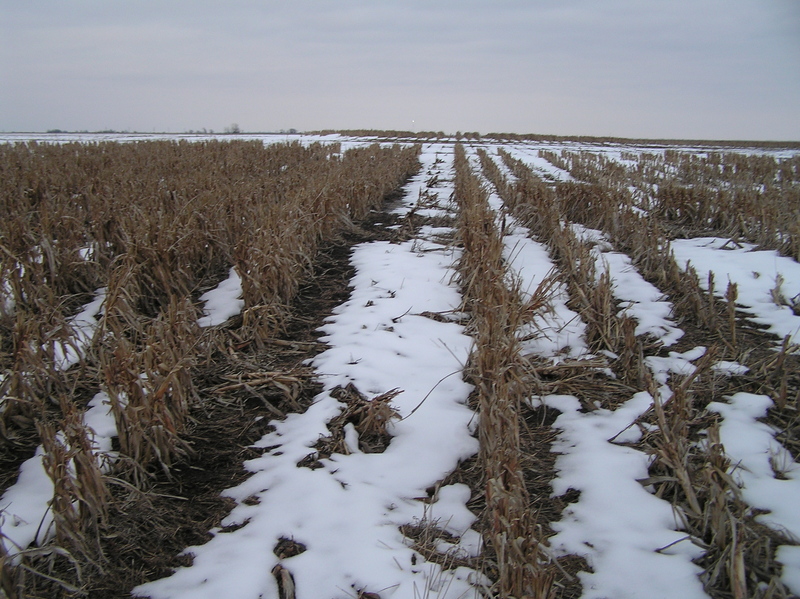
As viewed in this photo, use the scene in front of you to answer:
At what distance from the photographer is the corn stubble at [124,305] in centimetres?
182

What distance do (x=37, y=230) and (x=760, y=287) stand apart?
6.94 m

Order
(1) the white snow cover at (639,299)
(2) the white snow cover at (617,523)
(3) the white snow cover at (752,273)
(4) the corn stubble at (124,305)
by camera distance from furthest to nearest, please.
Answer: (3) the white snow cover at (752,273) < (1) the white snow cover at (639,299) < (4) the corn stubble at (124,305) < (2) the white snow cover at (617,523)

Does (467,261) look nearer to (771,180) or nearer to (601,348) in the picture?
(601,348)

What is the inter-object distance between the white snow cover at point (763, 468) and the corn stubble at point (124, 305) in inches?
98.5

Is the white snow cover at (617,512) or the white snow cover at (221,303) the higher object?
the white snow cover at (221,303)

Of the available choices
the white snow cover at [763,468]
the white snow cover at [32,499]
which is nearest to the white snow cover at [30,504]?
the white snow cover at [32,499]

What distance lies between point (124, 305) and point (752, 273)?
582 cm

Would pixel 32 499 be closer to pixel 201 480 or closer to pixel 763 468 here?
pixel 201 480

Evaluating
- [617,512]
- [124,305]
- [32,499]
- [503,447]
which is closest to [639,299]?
[617,512]

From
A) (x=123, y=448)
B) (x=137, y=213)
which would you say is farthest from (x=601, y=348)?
(x=137, y=213)

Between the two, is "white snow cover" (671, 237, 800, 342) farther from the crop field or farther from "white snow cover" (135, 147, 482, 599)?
"white snow cover" (135, 147, 482, 599)

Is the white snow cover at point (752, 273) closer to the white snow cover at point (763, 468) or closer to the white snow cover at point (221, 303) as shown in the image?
the white snow cover at point (763, 468)

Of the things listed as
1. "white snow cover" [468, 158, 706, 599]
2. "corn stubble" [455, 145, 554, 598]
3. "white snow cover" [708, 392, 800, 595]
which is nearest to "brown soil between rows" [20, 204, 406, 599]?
"corn stubble" [455, 145, 554, 598]

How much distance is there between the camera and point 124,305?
321cm
